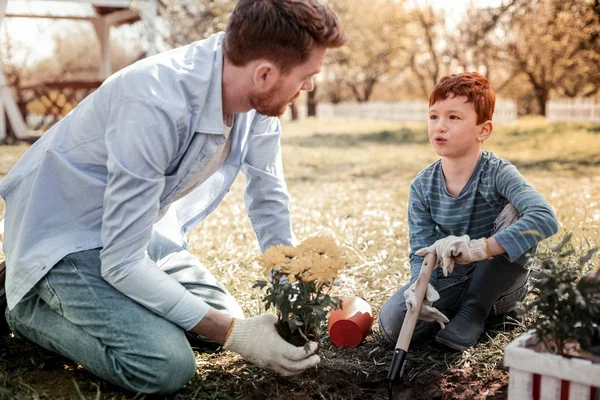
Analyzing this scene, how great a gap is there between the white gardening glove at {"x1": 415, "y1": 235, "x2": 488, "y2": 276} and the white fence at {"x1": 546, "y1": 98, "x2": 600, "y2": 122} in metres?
20.1

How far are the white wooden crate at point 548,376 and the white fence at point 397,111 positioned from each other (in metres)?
21.0

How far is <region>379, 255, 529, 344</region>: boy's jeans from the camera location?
8.77 feet

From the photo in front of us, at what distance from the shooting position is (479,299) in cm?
268

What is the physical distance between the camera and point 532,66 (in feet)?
85.6

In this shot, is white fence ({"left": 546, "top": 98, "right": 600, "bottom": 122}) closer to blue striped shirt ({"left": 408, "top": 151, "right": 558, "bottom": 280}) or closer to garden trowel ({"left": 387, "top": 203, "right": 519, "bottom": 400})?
blue striped shirt ({"left": 408, "top": 151, "right": 558, "bottom": 280})

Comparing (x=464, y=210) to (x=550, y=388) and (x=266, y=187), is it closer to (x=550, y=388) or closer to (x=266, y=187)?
(x=266, y=187)

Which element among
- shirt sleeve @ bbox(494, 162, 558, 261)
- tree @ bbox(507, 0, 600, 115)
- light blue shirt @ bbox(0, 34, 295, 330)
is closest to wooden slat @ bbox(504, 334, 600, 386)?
shirt sleeve @ bbox(494, 162, 558, 261)

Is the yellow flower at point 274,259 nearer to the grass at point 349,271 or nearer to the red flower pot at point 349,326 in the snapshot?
the grass at point 349,271

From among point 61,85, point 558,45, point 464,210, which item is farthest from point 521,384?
point 558,45

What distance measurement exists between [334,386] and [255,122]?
1171 mm

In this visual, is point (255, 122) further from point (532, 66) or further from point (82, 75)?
point (82, 75)

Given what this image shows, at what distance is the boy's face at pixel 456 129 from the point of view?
277 cm

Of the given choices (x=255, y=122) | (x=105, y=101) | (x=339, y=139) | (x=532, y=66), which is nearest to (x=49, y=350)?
(x=105, y=101)

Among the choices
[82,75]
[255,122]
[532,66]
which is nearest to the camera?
[255,122]
